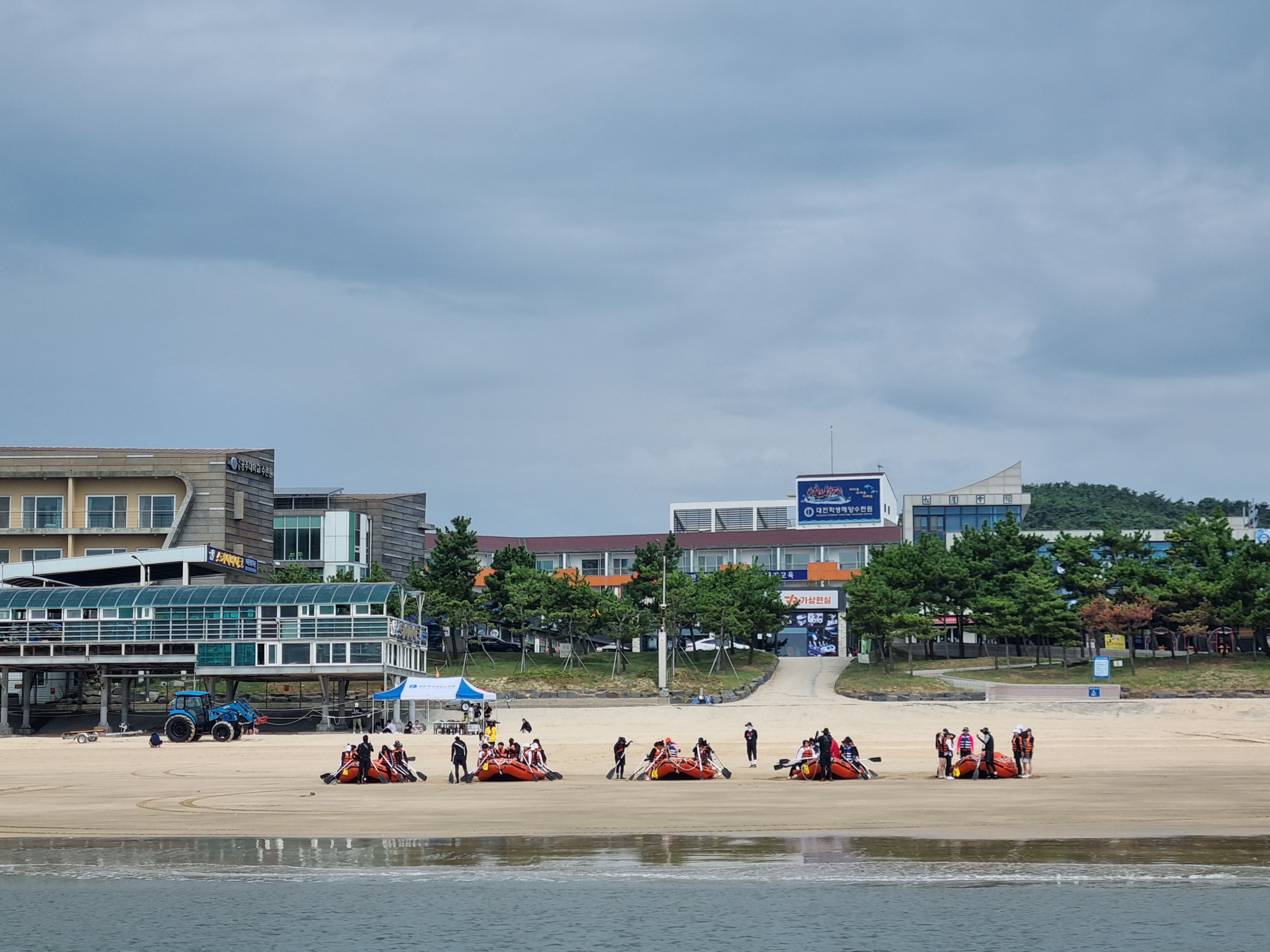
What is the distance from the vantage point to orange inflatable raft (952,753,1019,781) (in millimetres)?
45031

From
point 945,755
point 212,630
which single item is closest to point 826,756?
point 945,755

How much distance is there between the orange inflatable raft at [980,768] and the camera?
45.0m

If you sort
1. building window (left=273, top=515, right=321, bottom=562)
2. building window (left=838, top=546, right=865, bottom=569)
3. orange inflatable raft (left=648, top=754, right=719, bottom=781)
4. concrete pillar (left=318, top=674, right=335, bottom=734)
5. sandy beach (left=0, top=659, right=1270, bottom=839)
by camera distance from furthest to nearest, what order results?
building window (left=838, top=546, right=865, bottom=569) < building window (left=273, top=515, right=321, bottom=562) < concrete pillar (left=318, top=674, right=335, bottom=734) < orange inflatable raft (left=648, top=754, right=719, bottom=781) < sandy beach (left=0, top=659, right=1270, bottom=839)

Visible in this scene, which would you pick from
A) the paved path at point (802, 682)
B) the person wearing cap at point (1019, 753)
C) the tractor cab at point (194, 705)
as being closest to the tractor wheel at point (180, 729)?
the tractor cab at point (194, 705)

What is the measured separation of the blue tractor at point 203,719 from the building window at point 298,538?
67739 mm

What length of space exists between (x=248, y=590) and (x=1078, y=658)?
226 ft

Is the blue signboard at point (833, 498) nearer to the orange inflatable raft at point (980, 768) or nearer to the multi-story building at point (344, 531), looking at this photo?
the multi-story building at point (344, 531)

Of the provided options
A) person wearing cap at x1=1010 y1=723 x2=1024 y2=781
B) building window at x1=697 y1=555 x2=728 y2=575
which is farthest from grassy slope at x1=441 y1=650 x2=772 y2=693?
person wearing cap at x1=1010 y1=723 x2=1024 y2=781

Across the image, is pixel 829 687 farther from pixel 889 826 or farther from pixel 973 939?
pixel 973 939

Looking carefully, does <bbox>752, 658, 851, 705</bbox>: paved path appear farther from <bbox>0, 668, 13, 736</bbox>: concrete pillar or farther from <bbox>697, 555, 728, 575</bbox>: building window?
<bbox>0, 668, 13, 736</bbox>: concrete pillar

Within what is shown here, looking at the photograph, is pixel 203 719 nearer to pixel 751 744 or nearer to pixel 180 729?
pixel 180 729

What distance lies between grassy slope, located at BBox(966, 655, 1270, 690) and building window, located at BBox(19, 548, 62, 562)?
74.4 m

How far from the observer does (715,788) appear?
→ 43094 millimetres

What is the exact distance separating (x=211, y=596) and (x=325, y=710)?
10329mm
